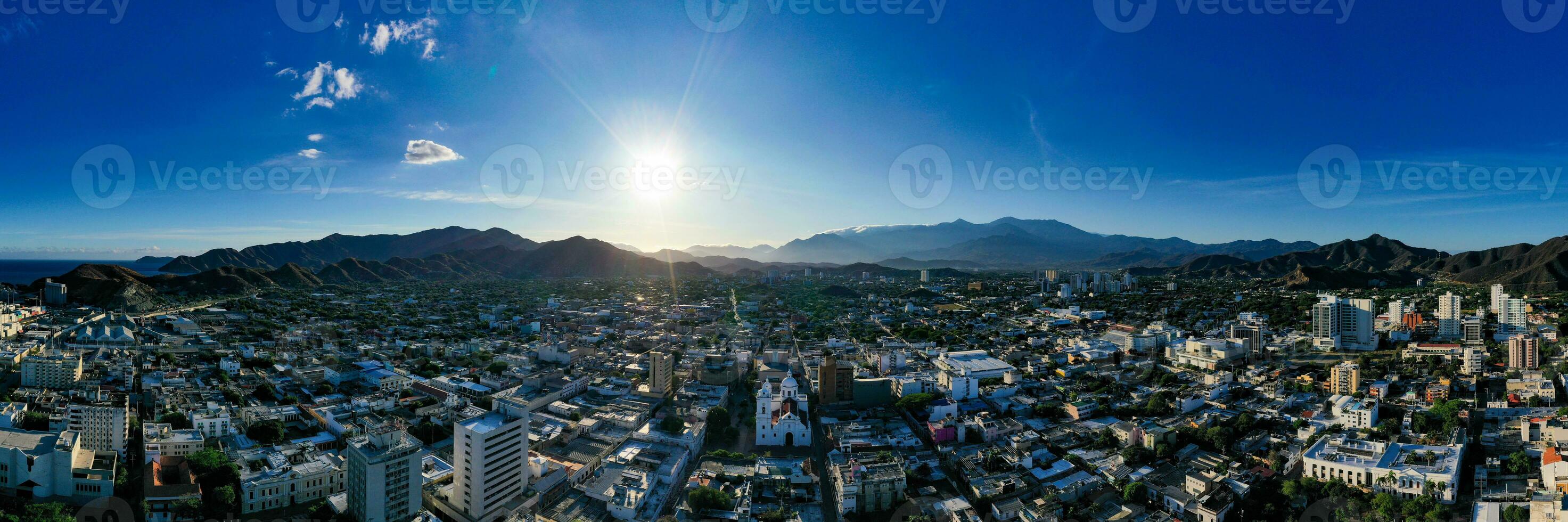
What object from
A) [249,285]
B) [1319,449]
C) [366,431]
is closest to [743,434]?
[366,431]

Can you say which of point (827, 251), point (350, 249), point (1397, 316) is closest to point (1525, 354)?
point (1397, 316)

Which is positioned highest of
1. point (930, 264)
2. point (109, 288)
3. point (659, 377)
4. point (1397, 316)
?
point (930, 264)

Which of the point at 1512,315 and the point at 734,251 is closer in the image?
the point at 1512,315

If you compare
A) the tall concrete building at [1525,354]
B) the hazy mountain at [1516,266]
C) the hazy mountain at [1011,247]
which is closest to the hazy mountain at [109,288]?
the tall concrete building at [1525,354]

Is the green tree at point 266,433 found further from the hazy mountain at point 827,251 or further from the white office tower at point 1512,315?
the hazy mountain at point 827,251

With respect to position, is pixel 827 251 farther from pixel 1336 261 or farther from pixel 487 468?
pixel 487 468

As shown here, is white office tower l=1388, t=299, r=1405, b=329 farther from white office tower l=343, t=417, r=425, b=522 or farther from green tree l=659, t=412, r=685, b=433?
white office tower l=343, t=417, r=425, b=522
